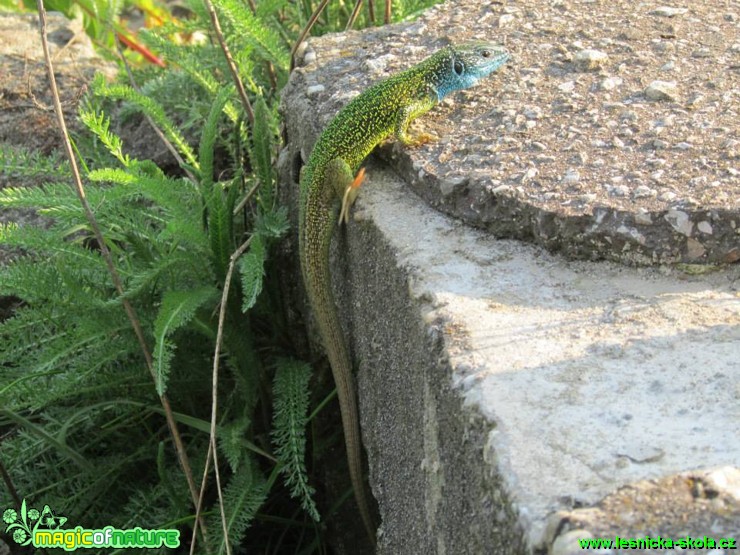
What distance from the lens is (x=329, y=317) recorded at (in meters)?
2.89

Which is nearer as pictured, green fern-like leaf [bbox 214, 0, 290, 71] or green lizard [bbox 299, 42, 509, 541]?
green lizard [bbox 299, 42, 509, 541]

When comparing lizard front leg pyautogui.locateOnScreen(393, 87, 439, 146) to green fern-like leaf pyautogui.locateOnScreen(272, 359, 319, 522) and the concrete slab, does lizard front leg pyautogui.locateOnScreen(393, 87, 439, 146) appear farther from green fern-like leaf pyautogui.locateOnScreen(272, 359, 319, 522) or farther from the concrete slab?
green fern-like leaf pyautogui.locateOnScreen(272, 359, 319, 522)

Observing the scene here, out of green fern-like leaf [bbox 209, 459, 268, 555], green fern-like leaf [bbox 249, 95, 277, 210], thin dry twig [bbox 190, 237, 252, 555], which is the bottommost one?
green fern-like leaf [bbox 209, 459, 268, 555]

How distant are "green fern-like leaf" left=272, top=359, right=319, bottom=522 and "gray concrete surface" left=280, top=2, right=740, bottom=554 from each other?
292 mm

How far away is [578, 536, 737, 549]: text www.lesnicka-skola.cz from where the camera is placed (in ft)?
4.75

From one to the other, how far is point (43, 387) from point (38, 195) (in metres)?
0.67

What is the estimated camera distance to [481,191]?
2.53 metres

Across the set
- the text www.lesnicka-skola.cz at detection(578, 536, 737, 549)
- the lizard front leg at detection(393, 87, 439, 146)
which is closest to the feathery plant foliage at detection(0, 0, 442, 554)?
the lizard front leg at detection(393, 87, 439, 146)

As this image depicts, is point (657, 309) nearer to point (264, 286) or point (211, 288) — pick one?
point (211, 288)

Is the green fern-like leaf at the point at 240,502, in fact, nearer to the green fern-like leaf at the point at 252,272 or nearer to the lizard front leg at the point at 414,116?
the green fern-like leaf at the point at 252,272

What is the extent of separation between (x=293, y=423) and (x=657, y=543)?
1.69 meters

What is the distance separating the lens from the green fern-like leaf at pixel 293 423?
114 inches

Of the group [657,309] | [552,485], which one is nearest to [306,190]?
[657,309]

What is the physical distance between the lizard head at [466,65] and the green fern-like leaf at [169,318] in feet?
3.58
